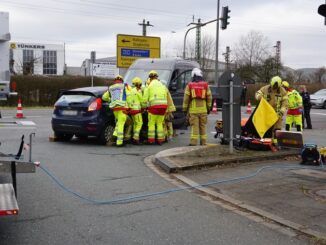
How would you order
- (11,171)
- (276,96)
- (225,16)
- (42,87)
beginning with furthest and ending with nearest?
(42,87)
(225,16)
(276,96)
(11,171)

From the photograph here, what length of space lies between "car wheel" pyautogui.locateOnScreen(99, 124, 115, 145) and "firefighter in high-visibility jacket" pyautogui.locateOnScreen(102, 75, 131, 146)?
0.33 metres

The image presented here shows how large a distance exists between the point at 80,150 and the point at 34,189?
4.13 m

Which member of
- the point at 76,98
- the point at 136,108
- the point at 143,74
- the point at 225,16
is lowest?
the point at 136,108

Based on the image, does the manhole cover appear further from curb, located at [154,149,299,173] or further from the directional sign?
the directional sign

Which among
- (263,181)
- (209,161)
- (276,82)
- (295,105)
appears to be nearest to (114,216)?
(263,181)

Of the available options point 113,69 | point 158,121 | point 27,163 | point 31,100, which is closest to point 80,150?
point 158,121

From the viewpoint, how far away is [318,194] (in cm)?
689

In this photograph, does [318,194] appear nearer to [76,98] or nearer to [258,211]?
[258,211]

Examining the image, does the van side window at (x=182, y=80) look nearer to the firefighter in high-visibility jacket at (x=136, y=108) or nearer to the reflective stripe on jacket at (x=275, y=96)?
the firefighter in high-visibility jacket at (x=136, y=108)

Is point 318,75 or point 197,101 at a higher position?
point 318,75

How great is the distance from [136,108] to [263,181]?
5140mm

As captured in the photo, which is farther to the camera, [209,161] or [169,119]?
[169,119]

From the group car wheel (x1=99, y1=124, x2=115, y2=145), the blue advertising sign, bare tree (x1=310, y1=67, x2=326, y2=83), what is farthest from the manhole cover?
bare tree (x1=310, y1=67, x2=326, y2=83)

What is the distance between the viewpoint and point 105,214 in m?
5.83
